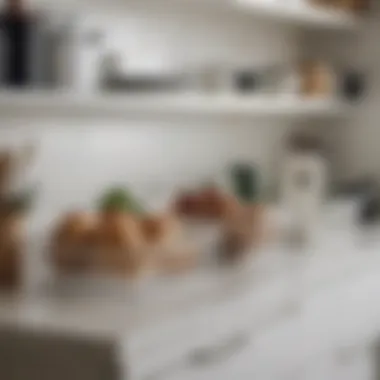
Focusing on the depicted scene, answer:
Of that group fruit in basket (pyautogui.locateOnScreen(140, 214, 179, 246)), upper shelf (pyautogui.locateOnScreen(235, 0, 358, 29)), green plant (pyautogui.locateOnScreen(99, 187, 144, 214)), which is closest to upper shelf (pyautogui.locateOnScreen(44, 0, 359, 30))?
upper shelf (pyautogui.locateOnScreen(235, 0, 358, 29))

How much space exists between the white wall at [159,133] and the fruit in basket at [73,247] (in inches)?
27.1

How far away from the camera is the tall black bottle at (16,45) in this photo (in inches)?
96.4

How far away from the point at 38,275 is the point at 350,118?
2504 mm

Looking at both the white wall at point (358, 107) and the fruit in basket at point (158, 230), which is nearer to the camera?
the fruit in basket at point (158, 230)

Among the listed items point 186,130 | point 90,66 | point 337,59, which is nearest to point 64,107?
point 90,66

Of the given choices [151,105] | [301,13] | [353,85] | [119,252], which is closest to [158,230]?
[119,252]

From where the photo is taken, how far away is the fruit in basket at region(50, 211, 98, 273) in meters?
2.06

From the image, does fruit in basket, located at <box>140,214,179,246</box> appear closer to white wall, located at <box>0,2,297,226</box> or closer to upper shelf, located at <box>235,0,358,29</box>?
white wall, located at <box>0,2,297,226</box>

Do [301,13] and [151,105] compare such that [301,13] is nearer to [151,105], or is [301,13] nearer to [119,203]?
[151,105]

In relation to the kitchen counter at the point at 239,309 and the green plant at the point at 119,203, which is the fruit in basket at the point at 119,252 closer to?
the kitchen counter at the point at 239,309

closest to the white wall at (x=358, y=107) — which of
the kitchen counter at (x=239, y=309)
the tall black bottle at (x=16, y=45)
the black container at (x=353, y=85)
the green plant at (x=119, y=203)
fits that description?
the black container at (x=353, y=85)

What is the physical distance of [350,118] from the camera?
169 inches

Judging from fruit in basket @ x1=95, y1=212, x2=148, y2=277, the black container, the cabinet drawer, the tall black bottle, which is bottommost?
the cabinet drawer

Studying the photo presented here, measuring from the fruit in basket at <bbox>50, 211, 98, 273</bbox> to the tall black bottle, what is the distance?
0.53m
